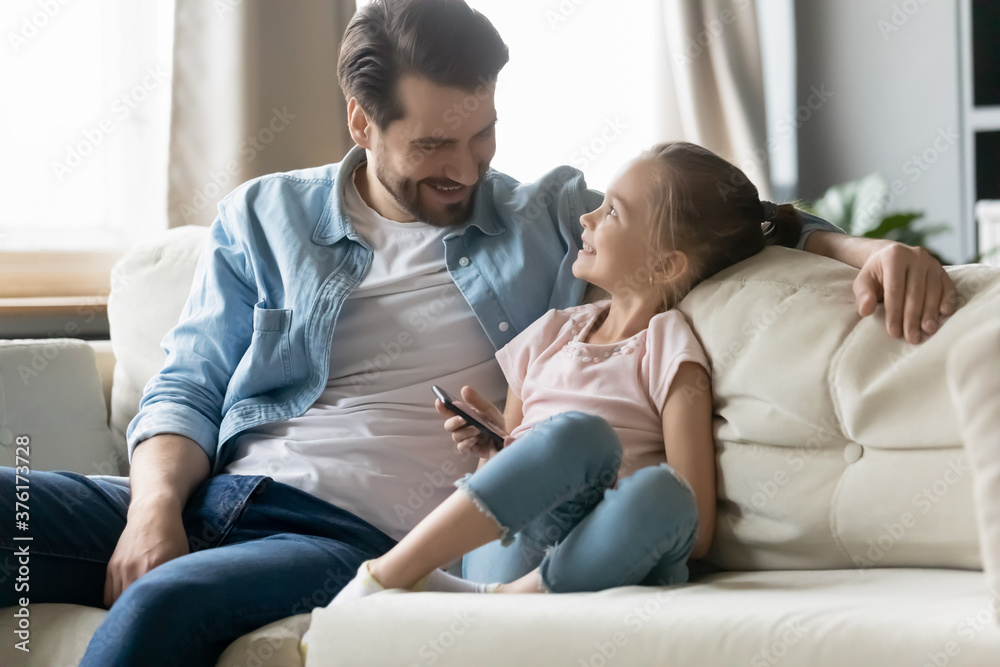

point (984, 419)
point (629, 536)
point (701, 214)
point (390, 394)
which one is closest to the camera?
point (984, 419)

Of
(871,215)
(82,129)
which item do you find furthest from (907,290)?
(871,215)

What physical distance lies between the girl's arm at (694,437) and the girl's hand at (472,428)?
21 cm

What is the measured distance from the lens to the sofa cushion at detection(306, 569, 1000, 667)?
0.75m

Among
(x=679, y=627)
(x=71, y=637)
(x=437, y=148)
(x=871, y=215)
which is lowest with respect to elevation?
(x=871, y=215)

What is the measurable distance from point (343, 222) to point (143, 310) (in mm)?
551

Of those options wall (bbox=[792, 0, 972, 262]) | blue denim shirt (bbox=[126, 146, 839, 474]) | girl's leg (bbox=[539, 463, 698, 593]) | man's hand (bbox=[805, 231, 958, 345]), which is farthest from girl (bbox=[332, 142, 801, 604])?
wall (bbox=[792, 0, 972, 262])

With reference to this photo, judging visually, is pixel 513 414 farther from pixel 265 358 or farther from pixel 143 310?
pixel 143 310

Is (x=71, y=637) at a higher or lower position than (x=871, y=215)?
higher

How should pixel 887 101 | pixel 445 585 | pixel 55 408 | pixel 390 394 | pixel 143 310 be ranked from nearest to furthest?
pixel 445 585 → pixel 390 394 → pixel 55 408 → pixel 143 310 → pixel 887 101

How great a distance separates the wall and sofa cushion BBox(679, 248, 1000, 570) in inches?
110

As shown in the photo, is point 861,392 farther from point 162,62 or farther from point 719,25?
point 719,25

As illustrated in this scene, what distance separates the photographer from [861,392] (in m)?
1.04

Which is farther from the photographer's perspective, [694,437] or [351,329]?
[351,329]

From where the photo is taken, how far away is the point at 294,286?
4.69 feet
